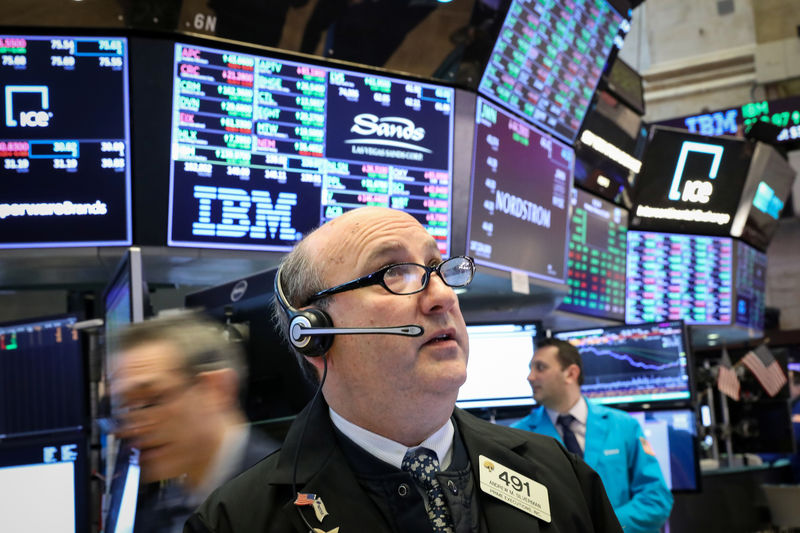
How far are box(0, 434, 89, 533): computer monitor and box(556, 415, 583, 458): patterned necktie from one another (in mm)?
2019

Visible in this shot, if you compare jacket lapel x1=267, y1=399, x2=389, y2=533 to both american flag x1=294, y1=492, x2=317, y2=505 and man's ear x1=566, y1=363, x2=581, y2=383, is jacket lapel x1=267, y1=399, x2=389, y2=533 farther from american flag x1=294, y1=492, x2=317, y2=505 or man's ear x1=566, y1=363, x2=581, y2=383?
man's ear x1=566, y1=363, x2=581, y2=383

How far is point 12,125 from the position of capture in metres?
2.99

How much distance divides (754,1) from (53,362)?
12.0 metres

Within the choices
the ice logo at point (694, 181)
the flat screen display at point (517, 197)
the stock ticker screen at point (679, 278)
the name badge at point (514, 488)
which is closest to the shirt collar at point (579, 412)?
the flat screen display at point (517, 197)

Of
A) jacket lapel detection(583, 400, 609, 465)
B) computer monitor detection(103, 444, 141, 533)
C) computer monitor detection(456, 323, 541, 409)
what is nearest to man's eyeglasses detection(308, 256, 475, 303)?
computer monitor detection(103, 444, 141, 533)

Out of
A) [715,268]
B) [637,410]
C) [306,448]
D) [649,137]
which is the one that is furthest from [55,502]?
[715,268]

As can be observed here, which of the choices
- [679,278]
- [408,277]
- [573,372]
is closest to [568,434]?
[573,372]

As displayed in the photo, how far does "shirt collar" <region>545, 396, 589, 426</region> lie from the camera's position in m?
3.59

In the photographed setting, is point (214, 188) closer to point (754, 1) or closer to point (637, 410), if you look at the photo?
point (637, 410)

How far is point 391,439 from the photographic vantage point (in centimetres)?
128

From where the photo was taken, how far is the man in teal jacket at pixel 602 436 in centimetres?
322

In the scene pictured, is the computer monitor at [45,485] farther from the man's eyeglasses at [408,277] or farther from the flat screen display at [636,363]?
the flat screen display at [636,363]

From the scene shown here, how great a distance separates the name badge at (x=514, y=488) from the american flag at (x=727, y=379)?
558 centimetres

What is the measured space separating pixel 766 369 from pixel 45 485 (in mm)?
5783
